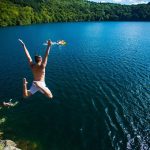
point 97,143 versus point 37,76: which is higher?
point 37,76

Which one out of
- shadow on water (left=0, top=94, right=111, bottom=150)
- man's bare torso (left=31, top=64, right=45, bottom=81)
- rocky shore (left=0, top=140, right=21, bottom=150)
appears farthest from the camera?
shadow on water (left=0, top=94, right=111, bottom=150)

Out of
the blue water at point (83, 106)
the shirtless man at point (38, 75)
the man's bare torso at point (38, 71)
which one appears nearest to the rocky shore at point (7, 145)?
the blue water at point (83, 106)

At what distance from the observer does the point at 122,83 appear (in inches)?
2291

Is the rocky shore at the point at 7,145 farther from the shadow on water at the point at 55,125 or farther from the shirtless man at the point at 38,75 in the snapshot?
the shirtless man at the point at 38,75

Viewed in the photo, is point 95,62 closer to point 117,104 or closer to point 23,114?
point 117,104

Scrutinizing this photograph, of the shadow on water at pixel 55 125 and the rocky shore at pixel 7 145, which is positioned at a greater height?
the rocky shore at pixel 7 145

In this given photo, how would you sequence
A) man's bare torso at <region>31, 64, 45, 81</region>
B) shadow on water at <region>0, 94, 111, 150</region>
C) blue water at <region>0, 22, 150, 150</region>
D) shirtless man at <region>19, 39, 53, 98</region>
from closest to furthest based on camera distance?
shirtless man at <region>19, 39, 53, 98</region> < man's bare torso at <region>31, 64, 45, 81</region> < shadow on water at <region>0, 94, 111, 150</region> < blue water at <region>0, 22, 150, 150</region>

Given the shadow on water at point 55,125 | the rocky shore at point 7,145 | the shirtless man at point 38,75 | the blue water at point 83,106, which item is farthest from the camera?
the blue water at point 83,106

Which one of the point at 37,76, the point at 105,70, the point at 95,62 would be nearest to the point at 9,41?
the point at 95,62

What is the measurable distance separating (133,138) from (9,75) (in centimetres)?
3887

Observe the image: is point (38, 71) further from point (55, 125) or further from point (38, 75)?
point (55, 125)

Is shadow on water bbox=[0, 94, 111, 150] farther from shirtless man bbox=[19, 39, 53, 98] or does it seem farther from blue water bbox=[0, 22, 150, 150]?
shirtless man bbox=[19, 39, 53, 98]

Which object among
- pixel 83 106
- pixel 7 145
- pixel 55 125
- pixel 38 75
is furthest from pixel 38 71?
pixel 83 106

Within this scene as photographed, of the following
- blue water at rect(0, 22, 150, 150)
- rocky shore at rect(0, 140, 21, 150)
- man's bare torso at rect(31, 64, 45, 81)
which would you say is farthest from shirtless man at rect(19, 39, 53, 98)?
blue water at rect(0, 22, 150, 150)
